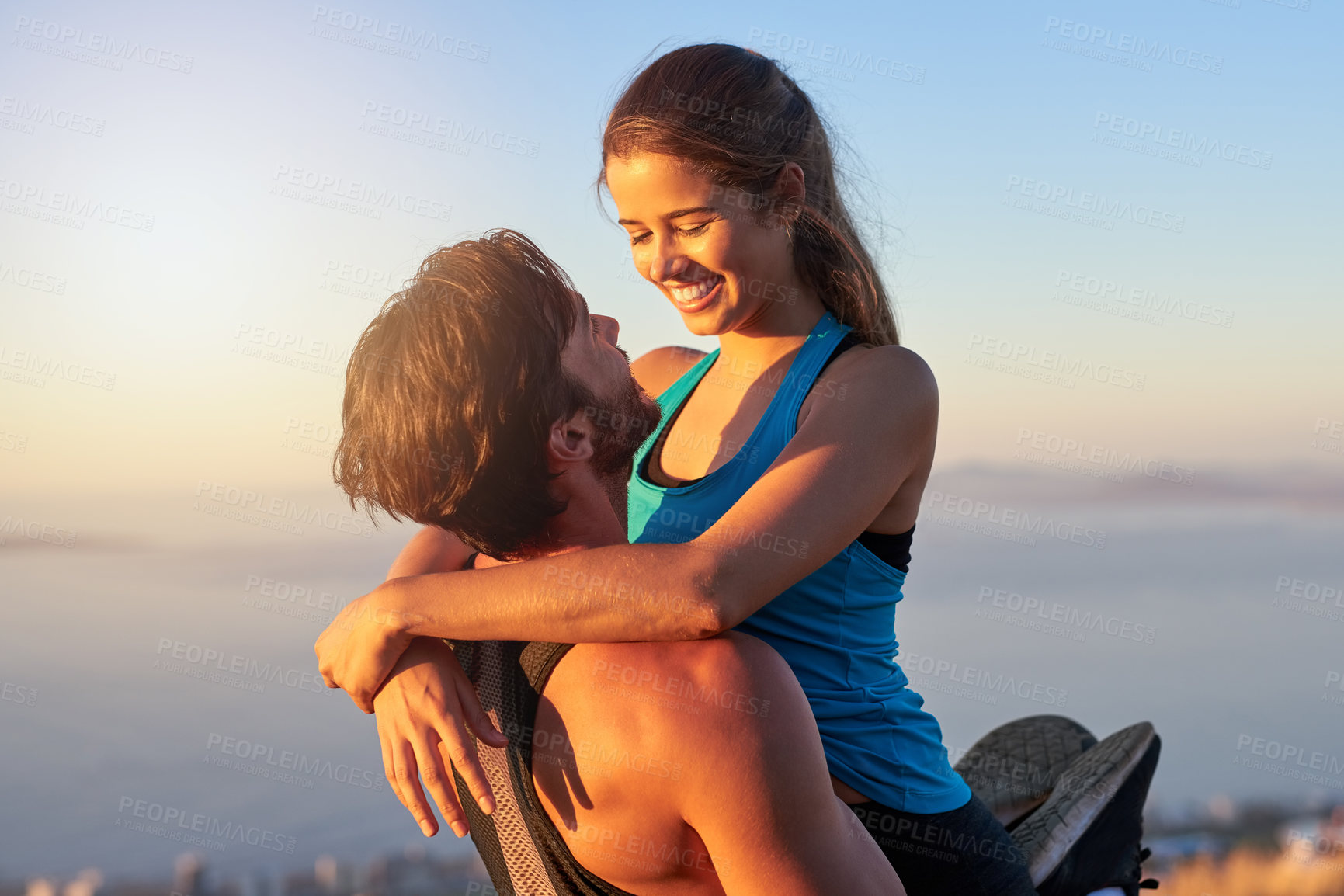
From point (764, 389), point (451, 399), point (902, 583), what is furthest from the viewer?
point (764, 389)

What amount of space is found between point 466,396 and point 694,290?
93cm

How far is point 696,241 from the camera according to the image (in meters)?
2.53

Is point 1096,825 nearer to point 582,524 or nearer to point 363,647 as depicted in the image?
point 582,524

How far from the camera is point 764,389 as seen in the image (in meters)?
2.68

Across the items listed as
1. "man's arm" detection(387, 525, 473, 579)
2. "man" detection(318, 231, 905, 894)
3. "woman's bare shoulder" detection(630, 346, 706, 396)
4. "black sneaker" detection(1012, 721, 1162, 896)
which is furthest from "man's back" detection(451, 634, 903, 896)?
"woman's bare shoulder" detection(630, 346, 706, 396)

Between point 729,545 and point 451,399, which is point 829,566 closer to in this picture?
point 729,545

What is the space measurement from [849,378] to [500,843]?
131 centimetres

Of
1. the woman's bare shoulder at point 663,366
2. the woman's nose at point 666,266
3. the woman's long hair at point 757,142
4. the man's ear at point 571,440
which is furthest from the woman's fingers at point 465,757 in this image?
the woman's bare shoulder at point 663,366

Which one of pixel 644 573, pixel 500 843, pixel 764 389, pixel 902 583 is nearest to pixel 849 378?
pixel 764 389

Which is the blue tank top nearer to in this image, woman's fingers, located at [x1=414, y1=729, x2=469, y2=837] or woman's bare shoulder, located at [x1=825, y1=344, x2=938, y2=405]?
woman's bare shoulder, located at [x1=825, y1=344, x2=938, y2=405]

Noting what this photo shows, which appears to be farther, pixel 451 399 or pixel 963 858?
pixel 963 858

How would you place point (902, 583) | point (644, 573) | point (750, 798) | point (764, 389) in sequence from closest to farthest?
point (750, 798)
point (644, 573)
point (902, 583)
point (764, 389)

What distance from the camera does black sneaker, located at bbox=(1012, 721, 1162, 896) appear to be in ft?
8.38

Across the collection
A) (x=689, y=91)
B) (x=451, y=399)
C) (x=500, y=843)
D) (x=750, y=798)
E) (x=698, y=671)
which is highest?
(x=689, y=91)
